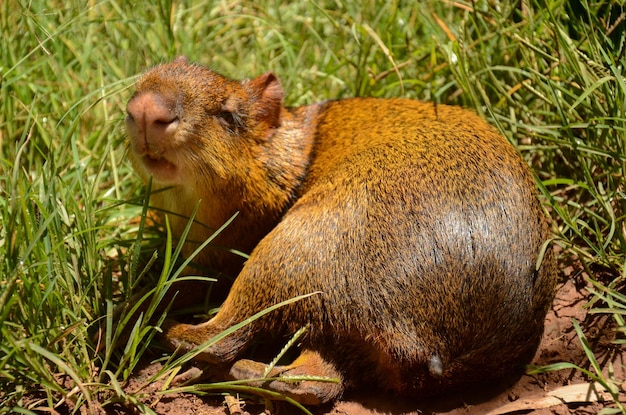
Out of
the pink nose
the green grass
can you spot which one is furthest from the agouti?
the green grass

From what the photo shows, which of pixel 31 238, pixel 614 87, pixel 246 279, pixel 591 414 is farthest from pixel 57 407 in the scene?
pixel 614 87

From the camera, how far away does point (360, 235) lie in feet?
12.9

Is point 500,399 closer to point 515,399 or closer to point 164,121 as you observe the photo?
point 515,399

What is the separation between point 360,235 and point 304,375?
779mm

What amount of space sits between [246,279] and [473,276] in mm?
1231

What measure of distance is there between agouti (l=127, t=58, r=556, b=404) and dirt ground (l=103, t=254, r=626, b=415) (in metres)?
0.11

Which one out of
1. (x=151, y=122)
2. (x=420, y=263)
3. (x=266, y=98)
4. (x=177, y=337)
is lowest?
(x=177, y=337)

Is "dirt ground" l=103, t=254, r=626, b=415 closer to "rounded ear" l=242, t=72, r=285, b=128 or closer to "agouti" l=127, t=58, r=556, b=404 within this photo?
"agouti" l=127, t=58, r=556, b=404

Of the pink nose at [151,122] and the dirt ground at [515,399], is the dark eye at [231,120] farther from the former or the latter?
the dirt ground at [515,399]

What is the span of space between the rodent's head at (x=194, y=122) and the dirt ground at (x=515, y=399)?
3.69 feet

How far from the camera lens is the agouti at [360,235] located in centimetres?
376

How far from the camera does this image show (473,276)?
3.72 meters

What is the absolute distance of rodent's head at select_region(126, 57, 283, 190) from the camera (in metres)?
4.00

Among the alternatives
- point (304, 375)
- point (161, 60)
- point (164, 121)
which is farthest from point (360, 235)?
point (161, 60)
